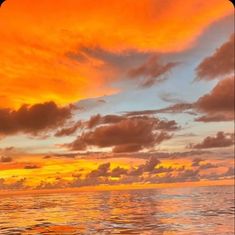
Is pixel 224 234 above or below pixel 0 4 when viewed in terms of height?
below

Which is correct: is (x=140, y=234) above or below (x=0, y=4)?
below

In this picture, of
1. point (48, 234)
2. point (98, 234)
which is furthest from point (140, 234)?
point (48, 234)

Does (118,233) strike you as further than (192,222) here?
No

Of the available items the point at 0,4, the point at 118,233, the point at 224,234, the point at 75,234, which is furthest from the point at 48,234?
the point at 0,4

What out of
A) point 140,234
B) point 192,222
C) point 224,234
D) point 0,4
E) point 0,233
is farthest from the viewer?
point 192,222

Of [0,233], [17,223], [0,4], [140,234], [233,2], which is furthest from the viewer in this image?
[17,223]

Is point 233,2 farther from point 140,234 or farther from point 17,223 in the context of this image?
point 17,223

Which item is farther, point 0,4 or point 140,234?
point 140,234

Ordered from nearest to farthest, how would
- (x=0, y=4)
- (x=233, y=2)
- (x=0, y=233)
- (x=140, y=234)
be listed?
1. (x=0, y=4)
2. (x=233, y=2)
3. (x=140, y=234)
4. (x=0, y=233)

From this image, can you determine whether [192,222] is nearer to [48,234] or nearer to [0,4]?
[48,234]
